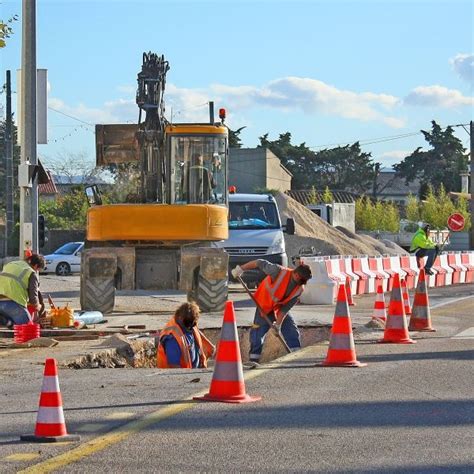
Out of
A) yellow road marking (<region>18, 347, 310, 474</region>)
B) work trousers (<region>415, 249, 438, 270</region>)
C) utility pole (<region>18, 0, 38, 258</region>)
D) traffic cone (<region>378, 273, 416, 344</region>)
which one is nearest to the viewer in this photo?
yellow road marking (<region>18, 347, 310, 474</region>)

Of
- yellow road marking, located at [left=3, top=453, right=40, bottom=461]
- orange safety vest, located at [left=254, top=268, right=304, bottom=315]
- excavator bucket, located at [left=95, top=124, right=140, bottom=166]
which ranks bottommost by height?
yellow road marking, located at [left=3, top=453, right=40, bottom=461]

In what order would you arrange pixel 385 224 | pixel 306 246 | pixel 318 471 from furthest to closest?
pixel 385 224
pixel 306 246
pixel 318 471

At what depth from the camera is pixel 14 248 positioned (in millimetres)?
51500

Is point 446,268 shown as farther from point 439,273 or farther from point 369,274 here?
point 369,274

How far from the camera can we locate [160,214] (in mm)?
21281

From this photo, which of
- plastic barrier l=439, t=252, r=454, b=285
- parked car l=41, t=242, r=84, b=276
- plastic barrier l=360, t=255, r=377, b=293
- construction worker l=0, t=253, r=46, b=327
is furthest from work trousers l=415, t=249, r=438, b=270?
construction worker l=0, t=253, r=46, b=327

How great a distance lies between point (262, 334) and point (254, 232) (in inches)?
565

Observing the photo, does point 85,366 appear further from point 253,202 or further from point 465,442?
point 253,202

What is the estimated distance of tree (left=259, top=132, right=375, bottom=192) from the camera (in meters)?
110

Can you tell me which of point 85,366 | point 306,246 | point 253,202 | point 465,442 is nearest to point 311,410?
point 465,442

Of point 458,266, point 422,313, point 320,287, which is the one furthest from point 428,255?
point 422,313

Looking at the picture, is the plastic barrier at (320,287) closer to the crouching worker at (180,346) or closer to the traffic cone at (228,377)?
the crouching worker at (180,346)

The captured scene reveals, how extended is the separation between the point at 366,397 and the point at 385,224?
68719 millimetres

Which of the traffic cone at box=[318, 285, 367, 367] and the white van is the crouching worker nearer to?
the traffic cone at box=[318, 285, 367, 367]
